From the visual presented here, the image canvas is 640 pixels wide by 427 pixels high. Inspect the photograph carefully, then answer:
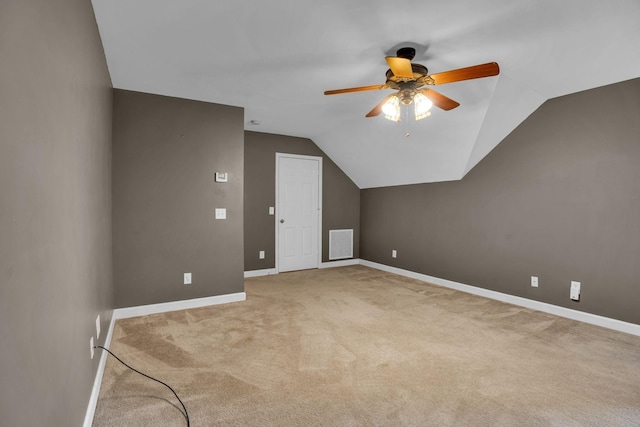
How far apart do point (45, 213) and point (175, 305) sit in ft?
9.53

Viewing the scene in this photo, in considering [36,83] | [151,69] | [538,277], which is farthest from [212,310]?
[538,277]

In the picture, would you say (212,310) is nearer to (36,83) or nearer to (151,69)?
(151,69)

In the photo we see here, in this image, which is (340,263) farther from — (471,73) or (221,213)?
(471,73)

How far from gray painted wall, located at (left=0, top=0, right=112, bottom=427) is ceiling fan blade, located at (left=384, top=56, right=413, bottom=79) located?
1.82 meters

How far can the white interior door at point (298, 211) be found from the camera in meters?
5.76

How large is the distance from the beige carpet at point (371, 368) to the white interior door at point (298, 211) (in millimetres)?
1967

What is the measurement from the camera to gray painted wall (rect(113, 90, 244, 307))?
3.56m

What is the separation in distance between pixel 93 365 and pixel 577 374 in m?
3.28

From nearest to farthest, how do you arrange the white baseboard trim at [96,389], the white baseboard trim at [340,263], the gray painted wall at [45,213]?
the gray painted wall at [45,213] → the white baseboard trim at [96,389] → the white baseboard trim at [340,263]

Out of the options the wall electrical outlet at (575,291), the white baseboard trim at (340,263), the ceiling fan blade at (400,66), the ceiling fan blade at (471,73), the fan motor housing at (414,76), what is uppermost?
the fan motor housing at (414,76)

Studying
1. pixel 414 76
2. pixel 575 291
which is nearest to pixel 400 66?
pixel 414 76

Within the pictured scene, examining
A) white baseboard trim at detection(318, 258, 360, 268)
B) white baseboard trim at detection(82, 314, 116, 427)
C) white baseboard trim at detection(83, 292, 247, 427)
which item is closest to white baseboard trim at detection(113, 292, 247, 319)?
white baseboard trim at detection(83, 292, 247, 427)

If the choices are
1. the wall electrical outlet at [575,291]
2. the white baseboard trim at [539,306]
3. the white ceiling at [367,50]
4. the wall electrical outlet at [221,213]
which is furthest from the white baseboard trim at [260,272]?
the wall electrical outlet at [575,291]

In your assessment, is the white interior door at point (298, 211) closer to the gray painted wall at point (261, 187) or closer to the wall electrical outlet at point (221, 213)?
the gray painted wall at point (261, 187)
